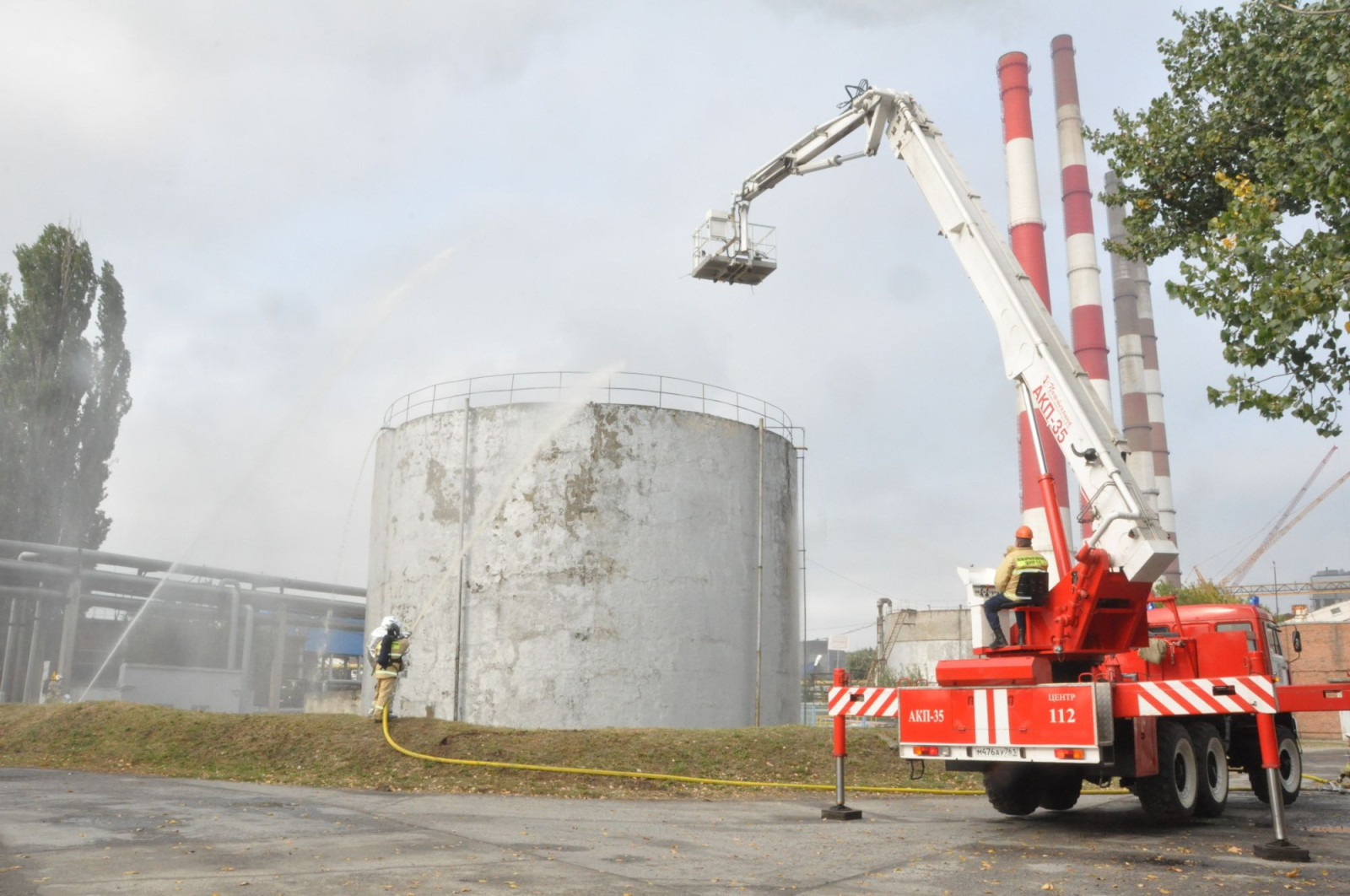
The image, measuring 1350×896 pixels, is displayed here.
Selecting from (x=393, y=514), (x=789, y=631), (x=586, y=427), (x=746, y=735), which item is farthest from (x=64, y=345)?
(x=746, y=735)

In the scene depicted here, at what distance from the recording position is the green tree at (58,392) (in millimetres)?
37625

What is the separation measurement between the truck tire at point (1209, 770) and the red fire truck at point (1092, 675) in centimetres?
2

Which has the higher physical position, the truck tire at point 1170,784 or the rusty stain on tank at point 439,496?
Answer: the rusty stain on tank at point 439,496

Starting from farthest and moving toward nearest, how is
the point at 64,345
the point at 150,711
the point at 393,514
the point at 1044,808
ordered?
the point at 64,345, the point at 393,514, the point at 150,711, the point at 1044,808

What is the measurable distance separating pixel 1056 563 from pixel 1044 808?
138 inches

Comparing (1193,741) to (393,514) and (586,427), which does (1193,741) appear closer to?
(586,427)

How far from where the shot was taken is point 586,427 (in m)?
19.6

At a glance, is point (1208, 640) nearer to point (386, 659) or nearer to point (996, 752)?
point (996, 752)

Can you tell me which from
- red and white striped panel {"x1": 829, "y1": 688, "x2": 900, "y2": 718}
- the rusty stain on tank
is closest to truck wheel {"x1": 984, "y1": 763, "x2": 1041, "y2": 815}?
red and white striped panel {"x1": 829, "y1": 688, "x2": 900, "y2": 718}

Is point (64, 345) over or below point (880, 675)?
over

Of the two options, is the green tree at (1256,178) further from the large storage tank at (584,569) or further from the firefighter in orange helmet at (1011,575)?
the large storage tank at (584,569)

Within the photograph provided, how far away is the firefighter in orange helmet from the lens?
11438 millimetres

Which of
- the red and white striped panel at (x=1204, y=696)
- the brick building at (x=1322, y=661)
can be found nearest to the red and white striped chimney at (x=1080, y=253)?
the brick building at (x=1322, y=661)

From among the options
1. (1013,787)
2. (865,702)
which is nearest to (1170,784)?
(1013,787)
